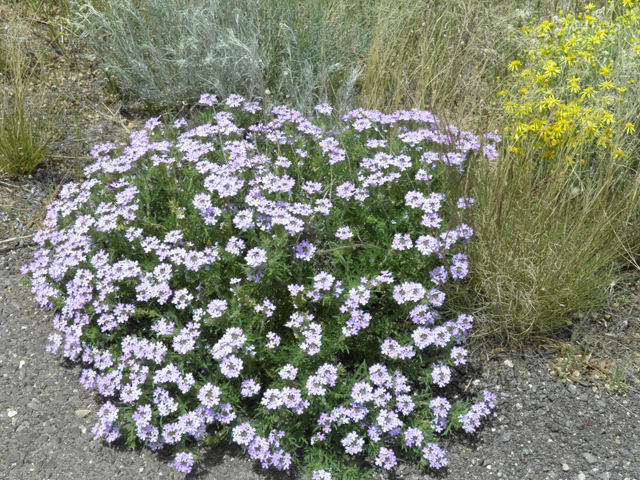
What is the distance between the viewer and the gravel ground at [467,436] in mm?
2668

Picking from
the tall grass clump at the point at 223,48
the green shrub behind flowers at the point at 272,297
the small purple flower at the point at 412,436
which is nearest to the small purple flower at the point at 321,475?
the green shrub behind flowers at the point at 272,297

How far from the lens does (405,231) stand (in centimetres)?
309

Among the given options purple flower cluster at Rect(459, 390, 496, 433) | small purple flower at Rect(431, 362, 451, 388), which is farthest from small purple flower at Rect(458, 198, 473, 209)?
purple flower cluster at Rect(459, 390, 496, 433)

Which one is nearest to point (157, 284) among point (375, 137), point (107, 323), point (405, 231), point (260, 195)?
point (107, 323)

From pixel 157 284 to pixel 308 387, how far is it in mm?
1023

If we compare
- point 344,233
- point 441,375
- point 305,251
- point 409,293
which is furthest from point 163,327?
point 441,375

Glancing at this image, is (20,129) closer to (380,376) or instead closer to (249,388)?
(249,388)

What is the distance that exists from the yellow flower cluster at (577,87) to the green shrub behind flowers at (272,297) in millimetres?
512

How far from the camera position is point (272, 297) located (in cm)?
297

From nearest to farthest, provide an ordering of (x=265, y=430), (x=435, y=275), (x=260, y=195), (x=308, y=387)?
(x=308, y=387)
(x=265, y=430)
(x=435, y=275)
(x=260, y=195)

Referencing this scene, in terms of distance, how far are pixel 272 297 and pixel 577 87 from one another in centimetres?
237

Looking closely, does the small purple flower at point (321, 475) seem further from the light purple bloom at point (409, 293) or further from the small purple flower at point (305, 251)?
the small purple flower at point (305, 251)

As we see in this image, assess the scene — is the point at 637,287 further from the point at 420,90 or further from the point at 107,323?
the point at 107,323

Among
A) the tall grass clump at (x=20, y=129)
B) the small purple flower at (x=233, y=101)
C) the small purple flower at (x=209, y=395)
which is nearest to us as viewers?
the small purple flower at (x=209, y=395)
